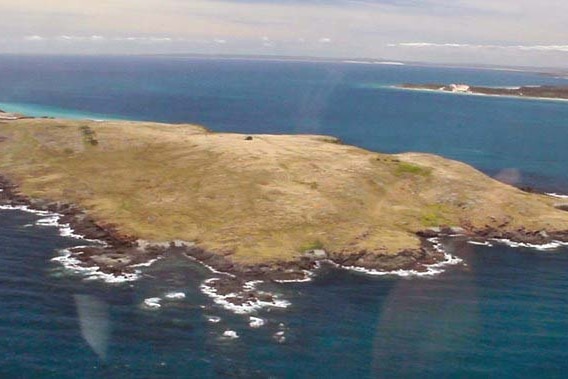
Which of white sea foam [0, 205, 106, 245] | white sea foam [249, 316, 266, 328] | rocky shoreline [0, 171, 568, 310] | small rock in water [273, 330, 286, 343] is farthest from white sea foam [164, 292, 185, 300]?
white sea foam [0, 205, 106, 245]

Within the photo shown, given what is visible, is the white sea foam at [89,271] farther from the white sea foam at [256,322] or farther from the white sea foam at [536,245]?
the white sea foam at [536,245]

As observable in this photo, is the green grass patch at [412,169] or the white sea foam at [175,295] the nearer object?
the white sea foam at [175,295]

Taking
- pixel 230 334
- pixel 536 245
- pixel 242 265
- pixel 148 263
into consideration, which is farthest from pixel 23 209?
pixel 536 245

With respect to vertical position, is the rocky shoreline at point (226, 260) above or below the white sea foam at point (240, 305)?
above

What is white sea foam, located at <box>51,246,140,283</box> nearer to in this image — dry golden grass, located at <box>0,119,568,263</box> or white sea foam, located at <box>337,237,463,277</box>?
dry golden grass, located at <box>0,119,568,263</box>

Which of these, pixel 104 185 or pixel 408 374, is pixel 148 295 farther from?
pixel 104 185

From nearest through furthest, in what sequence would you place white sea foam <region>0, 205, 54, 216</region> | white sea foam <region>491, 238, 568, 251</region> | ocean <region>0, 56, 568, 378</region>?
ocean <region>0, 56, 568, 378</region> → white sea foam <region>491, 238, 568, 251</region> → white sea foam <region>0, 205, 54, 216</region>

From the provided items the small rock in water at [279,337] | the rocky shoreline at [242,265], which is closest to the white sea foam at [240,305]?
the rocky shoreline at [242,265]
